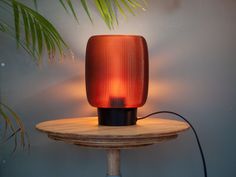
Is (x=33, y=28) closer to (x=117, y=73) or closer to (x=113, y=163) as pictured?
(x=117, y=73)

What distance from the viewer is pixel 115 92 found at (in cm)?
136

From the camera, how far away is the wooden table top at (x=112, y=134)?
1.18 meters

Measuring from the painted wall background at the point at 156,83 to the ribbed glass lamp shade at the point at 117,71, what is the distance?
0.34 m

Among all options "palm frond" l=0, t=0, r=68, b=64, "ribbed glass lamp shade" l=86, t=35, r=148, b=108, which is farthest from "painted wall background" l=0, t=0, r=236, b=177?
"ribbed glass lamp shade" l=86, t=35, r=148, b=108

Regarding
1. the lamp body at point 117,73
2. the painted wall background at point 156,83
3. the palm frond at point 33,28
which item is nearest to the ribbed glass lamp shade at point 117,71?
the lamp body at point 117,73

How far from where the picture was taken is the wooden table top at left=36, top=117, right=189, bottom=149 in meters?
1.18

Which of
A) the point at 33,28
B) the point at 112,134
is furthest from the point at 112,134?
the point at 33,28

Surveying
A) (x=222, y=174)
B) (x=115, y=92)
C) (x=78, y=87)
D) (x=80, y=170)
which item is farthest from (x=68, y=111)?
(x=222, y=174)

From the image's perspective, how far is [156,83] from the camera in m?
1.72

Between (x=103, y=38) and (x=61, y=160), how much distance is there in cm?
62

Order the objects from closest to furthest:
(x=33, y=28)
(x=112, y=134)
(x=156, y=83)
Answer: (x=112, y=134) → (x=33, y=28) → (x=156, y=83)

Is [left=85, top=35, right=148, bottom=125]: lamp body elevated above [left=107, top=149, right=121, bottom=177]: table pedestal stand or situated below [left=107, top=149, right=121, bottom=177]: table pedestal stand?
above

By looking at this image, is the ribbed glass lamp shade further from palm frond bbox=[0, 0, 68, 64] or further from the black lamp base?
palm frond bbox=[0, 0, 68, 64]

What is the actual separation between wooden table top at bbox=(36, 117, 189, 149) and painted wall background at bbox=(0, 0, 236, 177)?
40 cm
